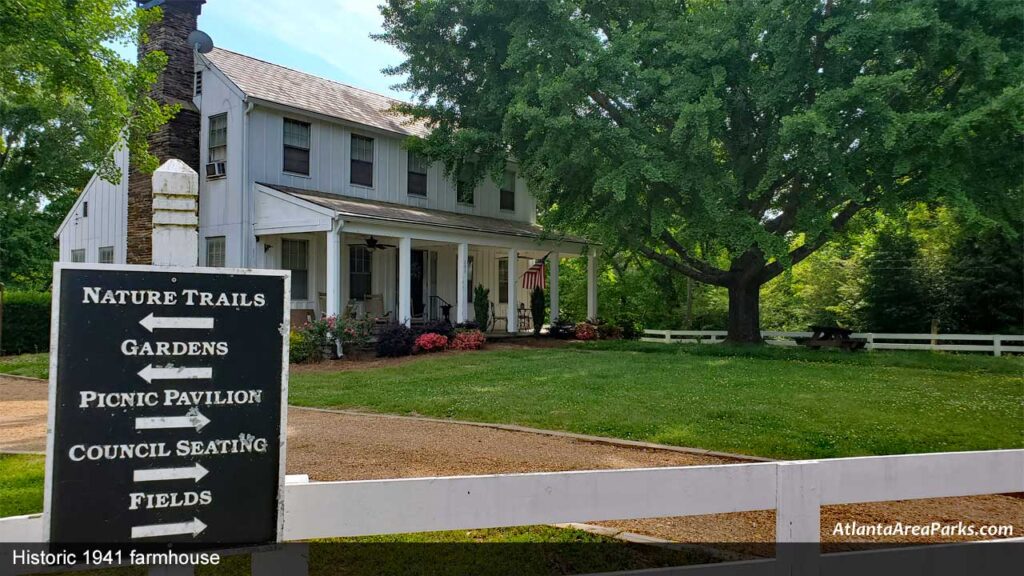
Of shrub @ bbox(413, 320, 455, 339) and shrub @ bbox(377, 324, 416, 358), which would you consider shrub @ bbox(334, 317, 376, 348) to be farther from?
shrub @ bbox(413, 320, 455, 339)

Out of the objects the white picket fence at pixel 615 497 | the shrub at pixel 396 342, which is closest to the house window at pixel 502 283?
the shrub at pixel 396 342

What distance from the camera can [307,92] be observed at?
1902 cm

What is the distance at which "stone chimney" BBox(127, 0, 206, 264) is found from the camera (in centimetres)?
1781

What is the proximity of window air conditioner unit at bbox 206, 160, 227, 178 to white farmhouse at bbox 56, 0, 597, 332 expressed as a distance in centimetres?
5

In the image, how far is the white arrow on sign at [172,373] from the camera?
8.46 feet

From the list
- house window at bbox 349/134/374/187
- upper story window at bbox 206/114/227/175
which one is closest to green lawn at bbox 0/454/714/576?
upper story window at bbox 206/114/227/175

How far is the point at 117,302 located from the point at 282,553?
1.11m

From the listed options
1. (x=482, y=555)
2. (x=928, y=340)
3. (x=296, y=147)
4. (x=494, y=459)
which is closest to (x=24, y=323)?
(x=296, y=147)

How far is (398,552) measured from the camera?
4.39m

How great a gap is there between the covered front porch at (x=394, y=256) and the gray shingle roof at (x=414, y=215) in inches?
1.9

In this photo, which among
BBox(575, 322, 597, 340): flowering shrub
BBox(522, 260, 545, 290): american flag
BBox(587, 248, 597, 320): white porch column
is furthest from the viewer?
BBox(587, 248, 597, 320): white porch column

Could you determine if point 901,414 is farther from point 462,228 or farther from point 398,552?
point 462,228

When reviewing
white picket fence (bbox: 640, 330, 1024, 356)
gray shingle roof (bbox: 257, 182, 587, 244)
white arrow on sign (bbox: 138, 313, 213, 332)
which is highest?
gray shingle roof (bbox: 257, 182, 587, 244)

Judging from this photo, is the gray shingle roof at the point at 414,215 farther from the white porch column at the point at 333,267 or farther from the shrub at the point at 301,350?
the shrub at the point at 301,350
